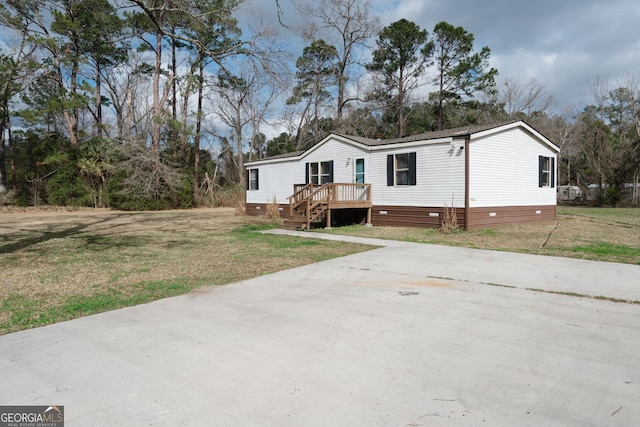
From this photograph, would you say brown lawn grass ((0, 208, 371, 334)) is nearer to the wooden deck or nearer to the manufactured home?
the wooden deck

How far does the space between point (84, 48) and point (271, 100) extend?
14.3 metres

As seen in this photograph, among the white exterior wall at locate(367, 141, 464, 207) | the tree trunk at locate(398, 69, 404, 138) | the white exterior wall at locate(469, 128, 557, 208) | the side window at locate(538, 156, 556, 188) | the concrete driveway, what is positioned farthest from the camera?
the tree trunk at locate(398, 69, 404, 138)

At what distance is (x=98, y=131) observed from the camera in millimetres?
28219

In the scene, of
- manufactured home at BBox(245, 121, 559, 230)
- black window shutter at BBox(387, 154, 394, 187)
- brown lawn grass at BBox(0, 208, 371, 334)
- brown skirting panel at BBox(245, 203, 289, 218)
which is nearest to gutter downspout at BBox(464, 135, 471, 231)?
manufactured home at BBox(245, 121, 559, 230)

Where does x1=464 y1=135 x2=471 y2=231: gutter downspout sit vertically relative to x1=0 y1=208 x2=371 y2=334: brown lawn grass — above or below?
above

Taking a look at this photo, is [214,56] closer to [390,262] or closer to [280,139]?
[390,262]

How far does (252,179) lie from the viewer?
825 inches

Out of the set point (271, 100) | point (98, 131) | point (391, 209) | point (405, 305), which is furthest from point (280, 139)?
point (405, 305)

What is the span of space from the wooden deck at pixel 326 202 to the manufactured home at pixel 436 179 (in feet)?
0.12

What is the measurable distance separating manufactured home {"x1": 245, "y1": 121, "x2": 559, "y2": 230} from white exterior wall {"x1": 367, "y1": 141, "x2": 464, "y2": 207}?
32mm

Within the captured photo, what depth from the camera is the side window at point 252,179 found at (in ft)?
68.0

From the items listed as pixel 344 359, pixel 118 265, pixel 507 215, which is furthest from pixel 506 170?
pixel 344 359

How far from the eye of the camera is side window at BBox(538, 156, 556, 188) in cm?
1550

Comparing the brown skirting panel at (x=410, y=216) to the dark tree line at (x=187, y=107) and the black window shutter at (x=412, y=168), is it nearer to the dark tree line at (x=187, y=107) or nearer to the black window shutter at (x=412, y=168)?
the black window shutter at (x=412, y=168)
